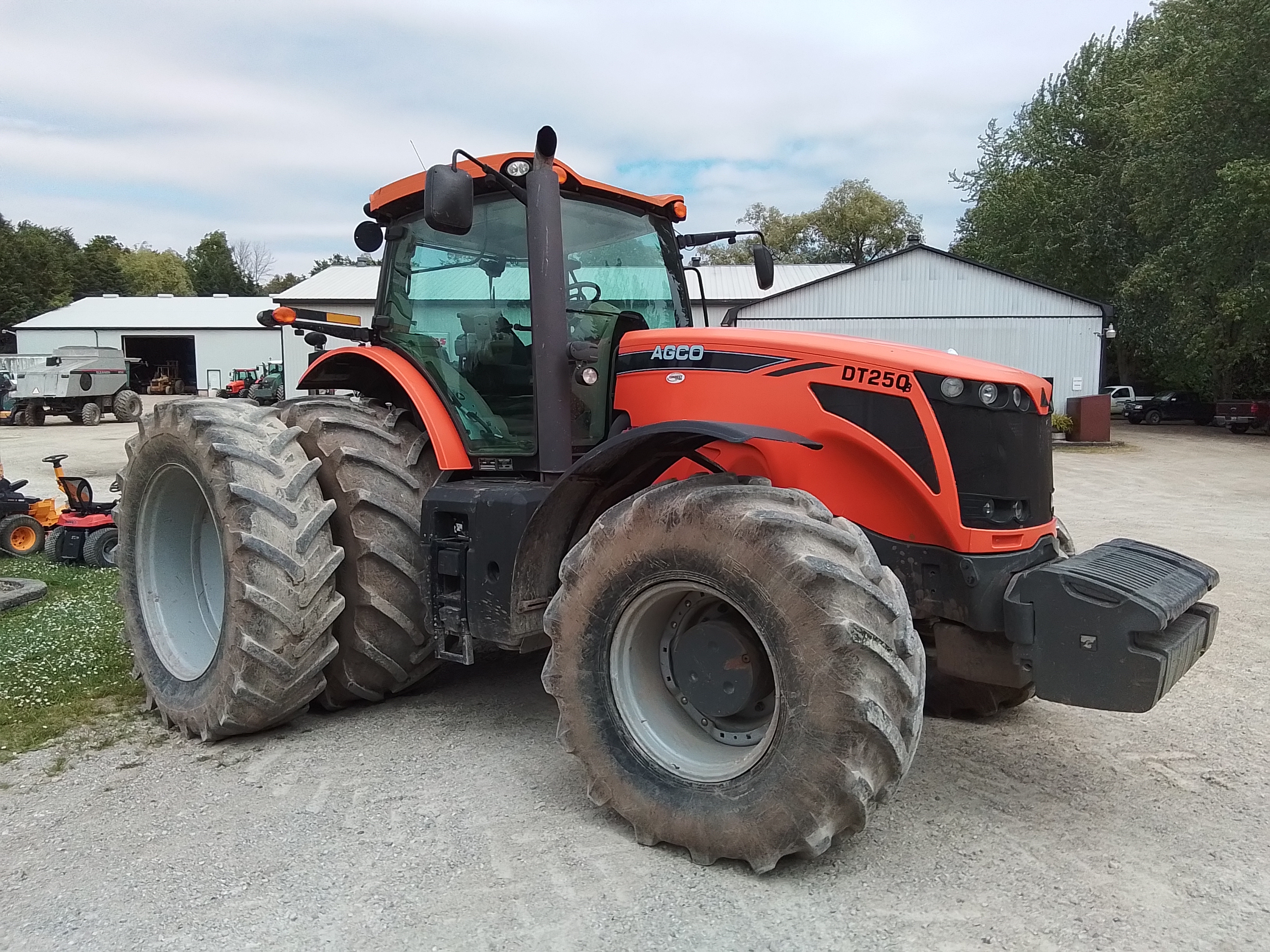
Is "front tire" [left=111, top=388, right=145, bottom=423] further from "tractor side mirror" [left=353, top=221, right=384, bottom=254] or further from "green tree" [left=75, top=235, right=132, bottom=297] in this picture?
"green tree" [left=75, top=235, right=132, bottom=297]

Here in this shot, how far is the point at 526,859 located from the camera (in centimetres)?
320

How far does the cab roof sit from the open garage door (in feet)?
163

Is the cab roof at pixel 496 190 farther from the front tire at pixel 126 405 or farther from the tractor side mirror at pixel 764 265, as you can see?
the front tire at pixel 126 405

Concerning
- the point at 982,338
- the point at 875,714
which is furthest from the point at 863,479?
the point at 982,338

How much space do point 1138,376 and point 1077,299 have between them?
61.1 feet

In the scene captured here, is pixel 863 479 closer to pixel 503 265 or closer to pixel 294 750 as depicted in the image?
pixel 503 265

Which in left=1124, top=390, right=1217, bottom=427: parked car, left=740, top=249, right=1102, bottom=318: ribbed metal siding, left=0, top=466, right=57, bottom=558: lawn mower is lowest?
left=1124, top=390, right=1217, bottom=427: parked car

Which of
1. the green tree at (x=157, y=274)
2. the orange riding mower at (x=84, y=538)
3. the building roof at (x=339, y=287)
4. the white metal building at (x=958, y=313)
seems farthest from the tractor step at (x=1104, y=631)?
the green tree at (x=157, y=274)

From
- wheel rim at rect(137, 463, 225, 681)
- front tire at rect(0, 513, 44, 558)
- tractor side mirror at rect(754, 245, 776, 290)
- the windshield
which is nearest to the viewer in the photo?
the windshield

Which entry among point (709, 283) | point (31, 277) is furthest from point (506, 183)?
point (31, 277)

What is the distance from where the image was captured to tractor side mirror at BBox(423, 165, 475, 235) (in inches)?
138

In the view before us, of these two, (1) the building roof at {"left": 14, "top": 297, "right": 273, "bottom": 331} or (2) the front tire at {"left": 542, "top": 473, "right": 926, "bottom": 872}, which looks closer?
(2) the front tire at {"left": 542, "top": 473, "right": 926, "bottom": 872}

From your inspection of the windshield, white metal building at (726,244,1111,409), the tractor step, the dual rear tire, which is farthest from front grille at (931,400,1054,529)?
white metal building at (726,244,1111,409)

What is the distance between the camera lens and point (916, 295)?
28.2 m
